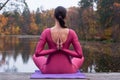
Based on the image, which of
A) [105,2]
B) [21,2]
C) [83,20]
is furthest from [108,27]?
[21,2]

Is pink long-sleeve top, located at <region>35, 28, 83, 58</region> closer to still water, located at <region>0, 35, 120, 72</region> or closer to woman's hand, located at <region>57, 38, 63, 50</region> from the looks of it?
woman's hand, located at <region>57, 38, 63, 50</region>

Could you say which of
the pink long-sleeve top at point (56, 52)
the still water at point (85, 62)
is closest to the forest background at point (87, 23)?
the still water at point (85, 62)

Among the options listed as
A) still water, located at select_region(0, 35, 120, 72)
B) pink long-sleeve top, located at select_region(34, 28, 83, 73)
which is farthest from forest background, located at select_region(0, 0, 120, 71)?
pink long-sleeve top, located at select_region(34, 28, 83, 73)

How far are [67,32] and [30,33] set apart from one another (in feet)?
190

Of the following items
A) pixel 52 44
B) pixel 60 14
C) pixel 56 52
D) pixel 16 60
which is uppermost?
pixel 60 14

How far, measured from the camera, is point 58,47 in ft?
15.1

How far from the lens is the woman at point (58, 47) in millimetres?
4617

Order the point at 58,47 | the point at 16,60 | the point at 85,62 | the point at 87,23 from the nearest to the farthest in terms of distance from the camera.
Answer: the point at 58,47, the point at 85,62, the point at 16,60, the point at 87,23

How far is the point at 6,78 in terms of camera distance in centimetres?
504

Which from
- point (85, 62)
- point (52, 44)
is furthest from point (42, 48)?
point (85, 62)

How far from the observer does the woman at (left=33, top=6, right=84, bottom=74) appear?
15.1 ft

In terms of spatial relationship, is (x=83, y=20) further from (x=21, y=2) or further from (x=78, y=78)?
(x=78, y=78)

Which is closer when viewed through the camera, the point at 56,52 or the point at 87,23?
the point at 56,52

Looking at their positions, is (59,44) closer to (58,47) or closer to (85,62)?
(58,47)
